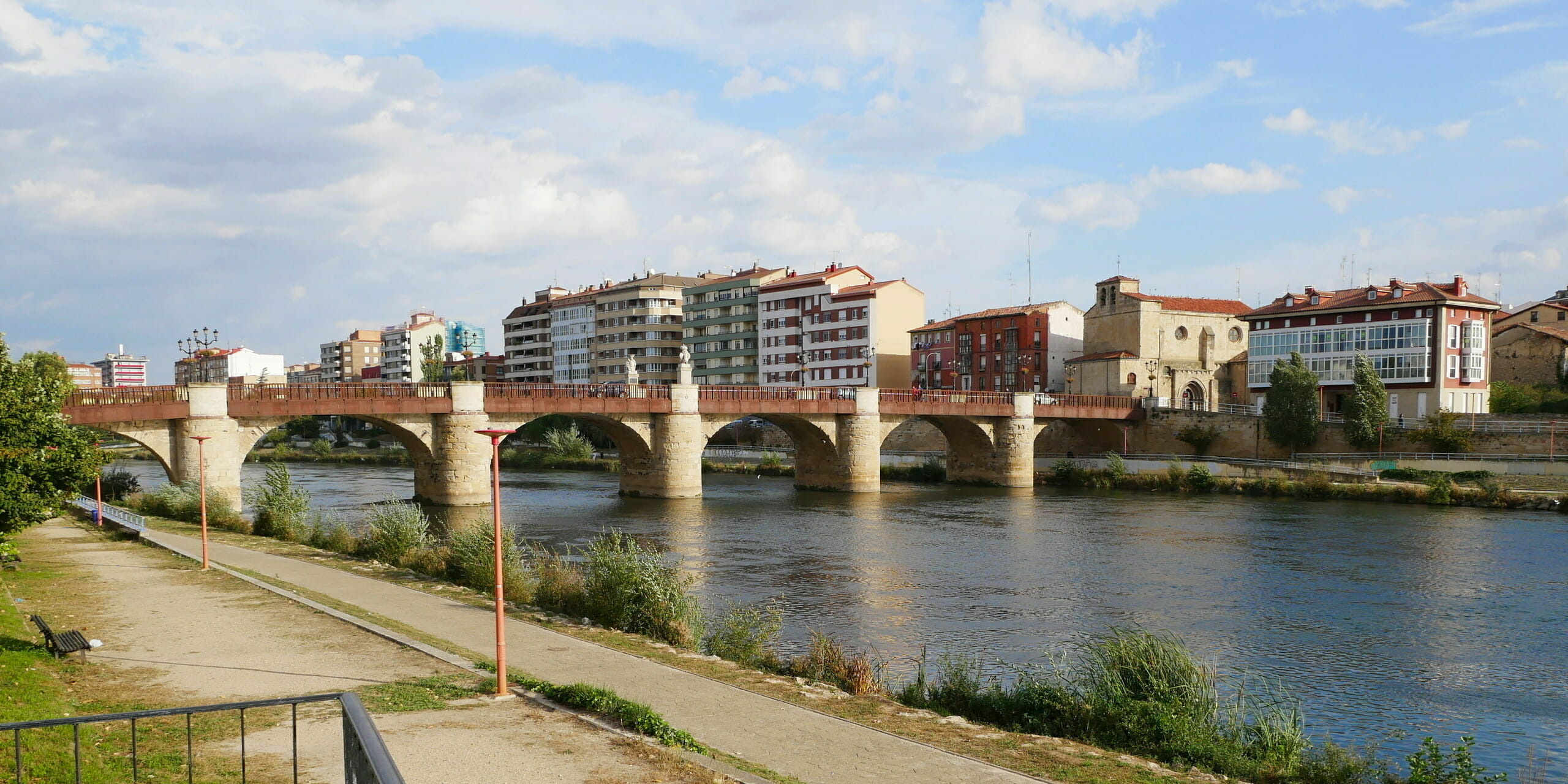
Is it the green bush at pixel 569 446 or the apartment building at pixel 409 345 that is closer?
the green bush at pixel 569 446

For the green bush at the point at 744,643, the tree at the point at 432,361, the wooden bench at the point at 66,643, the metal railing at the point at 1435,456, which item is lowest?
the green bush at the point at 744,643

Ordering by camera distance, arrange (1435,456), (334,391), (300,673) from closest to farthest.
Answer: (300,673) → (334,391) → (1435,456)

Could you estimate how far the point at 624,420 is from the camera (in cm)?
5184

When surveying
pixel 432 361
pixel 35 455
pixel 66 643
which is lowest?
pixel 66 643

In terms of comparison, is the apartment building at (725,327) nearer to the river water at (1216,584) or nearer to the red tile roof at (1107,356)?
the red tile roof at (1107,356)

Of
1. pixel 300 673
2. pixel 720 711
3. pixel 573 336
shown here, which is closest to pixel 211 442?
pixel 300 673

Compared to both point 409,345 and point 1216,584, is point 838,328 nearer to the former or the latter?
point 1216,584

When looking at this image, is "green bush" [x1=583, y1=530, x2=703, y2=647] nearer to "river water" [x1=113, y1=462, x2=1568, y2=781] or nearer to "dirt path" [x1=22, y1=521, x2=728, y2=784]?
"river water" [x1=113, y1=462, x2=1568, y2=781]

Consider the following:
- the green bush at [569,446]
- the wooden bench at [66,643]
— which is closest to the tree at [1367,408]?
the green bush at [569,446]

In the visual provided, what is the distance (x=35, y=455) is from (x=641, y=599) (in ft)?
31.0

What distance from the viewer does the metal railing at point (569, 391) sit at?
49.2 meters

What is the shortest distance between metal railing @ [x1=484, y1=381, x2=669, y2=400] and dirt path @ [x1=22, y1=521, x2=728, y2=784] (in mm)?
27315

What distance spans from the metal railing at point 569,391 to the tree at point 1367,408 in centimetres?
3680

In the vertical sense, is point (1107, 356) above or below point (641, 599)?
above
